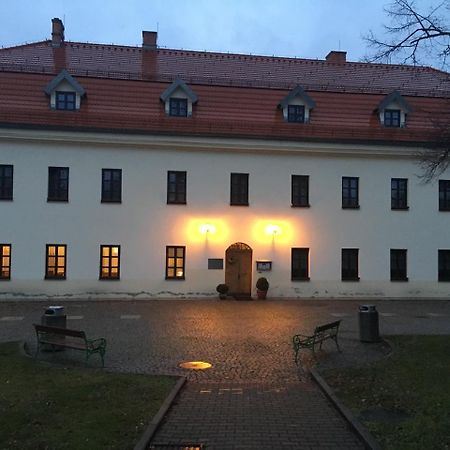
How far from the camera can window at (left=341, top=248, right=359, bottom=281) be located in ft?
80.2

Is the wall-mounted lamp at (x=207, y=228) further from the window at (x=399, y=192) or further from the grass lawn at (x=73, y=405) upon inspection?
the grass lawn at (x=73, y=405)

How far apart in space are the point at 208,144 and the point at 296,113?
5125 millimetres

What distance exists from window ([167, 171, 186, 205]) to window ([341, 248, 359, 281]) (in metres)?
8.09

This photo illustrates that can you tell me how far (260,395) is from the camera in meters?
8.24

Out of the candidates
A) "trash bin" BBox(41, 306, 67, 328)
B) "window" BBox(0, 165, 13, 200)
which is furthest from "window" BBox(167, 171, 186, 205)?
"trash bin" BBox(41, 306, 67, 328)

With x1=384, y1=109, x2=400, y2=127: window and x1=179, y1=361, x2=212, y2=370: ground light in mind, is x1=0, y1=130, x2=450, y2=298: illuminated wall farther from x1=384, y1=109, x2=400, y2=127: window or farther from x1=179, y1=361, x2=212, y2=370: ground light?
x1=179, y1=361, x2=212, y2=370: ground light

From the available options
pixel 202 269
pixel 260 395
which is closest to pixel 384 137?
pixel 202 269

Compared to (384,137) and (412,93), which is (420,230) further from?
(412,93)

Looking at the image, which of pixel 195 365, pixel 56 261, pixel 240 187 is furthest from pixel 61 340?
pixel 240 187

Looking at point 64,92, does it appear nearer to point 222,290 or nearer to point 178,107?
point 178,107

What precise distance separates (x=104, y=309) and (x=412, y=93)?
20.0m

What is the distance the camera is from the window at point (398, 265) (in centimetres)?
2469

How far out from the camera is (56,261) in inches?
892

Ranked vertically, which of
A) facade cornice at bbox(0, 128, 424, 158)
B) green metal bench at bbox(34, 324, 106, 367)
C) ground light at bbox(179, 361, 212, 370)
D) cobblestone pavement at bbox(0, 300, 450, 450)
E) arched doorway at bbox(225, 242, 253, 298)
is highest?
facade cornice at bbox(0, 128, 424, 158)
